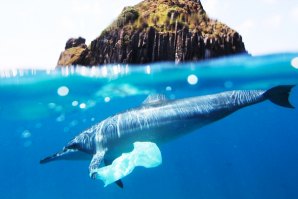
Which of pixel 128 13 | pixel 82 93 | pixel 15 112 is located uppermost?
pixel 128 13

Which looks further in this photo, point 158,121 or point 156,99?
point 156,99

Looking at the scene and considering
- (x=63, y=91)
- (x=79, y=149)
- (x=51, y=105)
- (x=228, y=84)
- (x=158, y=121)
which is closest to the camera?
(x=158, y=121)

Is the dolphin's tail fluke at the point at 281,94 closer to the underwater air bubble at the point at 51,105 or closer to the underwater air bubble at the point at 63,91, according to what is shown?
the underwater air bubble at the point at 63,91

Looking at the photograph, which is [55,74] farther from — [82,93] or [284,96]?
[284,96]

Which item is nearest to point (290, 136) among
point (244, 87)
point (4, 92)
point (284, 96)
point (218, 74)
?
point (244, 87)

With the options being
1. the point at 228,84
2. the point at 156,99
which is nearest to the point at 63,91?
the point at 228,84

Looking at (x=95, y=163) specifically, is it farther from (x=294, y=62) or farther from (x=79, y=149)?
(x=294, y=62)

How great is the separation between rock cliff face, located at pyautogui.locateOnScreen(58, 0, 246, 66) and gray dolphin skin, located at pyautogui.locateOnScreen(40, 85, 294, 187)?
6.50 metres

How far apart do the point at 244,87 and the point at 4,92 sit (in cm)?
1502

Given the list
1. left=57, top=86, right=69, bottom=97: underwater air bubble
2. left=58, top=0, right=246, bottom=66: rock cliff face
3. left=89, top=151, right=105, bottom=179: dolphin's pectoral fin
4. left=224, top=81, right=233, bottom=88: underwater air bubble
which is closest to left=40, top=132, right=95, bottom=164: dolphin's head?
left=89, top=151, right=105, bottom=179: dolphin's pectoral fin

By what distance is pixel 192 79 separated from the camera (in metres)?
22.0

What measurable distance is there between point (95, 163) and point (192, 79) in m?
13.5

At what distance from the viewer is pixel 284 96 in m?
9.37

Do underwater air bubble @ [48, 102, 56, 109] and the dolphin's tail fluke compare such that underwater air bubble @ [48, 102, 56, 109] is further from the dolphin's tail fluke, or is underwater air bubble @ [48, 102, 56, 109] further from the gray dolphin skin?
the dolphin's tail fluke
